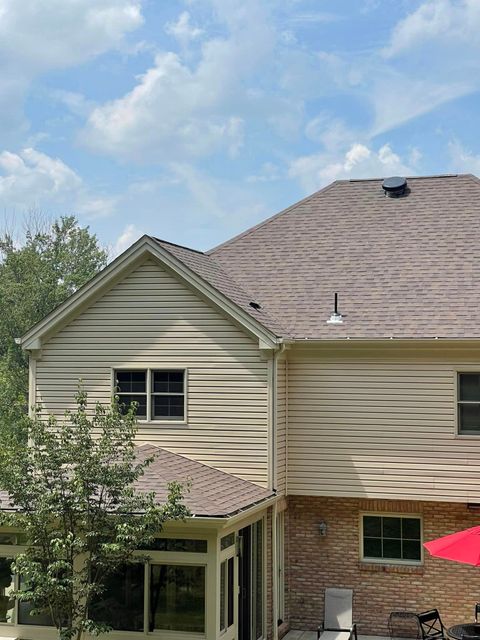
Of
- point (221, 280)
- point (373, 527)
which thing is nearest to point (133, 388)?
point (221, 280)

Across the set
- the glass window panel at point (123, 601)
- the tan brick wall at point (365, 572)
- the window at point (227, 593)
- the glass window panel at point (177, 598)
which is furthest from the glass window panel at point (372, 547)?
the glass window panel at point (123, 601)

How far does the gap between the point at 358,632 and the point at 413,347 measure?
5.64 metres

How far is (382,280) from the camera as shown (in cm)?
1838

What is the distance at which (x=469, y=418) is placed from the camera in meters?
16.7

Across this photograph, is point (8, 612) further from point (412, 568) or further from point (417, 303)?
point (417, 303)

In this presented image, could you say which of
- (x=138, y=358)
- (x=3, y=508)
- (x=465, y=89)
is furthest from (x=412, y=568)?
(x=465, y=89)

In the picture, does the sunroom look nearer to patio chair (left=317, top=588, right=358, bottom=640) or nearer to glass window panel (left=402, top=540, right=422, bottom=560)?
patio chair (left=317, top=588, right=358, bottom=640)

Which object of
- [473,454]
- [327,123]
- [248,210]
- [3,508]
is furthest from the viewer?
[248,210]

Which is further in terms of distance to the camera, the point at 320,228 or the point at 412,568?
the point at 320,228

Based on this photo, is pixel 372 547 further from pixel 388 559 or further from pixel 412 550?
pixel 412 550

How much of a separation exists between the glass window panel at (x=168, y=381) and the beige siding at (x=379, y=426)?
2.20 meters

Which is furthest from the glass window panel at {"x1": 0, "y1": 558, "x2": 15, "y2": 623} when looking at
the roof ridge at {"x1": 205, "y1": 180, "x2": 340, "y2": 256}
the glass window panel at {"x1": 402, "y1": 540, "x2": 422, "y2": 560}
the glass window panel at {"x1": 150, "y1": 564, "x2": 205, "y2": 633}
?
the roof ridge at {"x1": 205, "y1": 180, "x2": 340, "y2": 256}

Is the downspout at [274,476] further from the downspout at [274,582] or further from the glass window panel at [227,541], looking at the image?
the glass window panel at [227,541]

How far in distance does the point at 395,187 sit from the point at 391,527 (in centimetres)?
793
